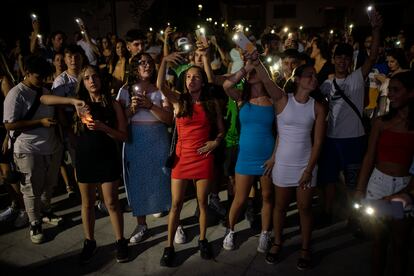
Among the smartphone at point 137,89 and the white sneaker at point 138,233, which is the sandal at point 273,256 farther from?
the smartphone at point 137,89

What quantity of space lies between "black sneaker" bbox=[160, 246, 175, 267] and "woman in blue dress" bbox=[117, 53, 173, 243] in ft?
1.88

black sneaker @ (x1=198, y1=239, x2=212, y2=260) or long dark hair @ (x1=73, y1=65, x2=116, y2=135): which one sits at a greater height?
long dark hair @ (x1=73, y1=65, x2=116, y2=135)

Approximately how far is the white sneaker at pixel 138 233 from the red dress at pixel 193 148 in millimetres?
1068

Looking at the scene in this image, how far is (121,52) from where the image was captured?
661 centimetres

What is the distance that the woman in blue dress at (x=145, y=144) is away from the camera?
396cm

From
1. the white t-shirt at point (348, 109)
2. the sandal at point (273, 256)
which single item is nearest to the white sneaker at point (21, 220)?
the sandal at point (273, 256)

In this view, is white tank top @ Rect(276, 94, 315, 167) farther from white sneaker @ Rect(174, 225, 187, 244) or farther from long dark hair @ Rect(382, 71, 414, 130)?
white sneaker @ Rect(174, 225, 187, 244)

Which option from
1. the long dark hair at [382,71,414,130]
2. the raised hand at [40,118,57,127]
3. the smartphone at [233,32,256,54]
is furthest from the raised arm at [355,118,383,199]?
the raised hand at [40,118,57,127]

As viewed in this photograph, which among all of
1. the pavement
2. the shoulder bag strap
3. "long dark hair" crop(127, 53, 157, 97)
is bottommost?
the pavement

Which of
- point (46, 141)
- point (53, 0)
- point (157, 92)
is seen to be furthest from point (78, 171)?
point (53, 0)

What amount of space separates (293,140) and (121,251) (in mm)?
2222

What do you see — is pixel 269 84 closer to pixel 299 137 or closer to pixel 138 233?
pixel 299 137

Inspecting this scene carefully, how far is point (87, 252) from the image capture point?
154 inches

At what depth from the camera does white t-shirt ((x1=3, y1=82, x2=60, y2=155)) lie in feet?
13.3
